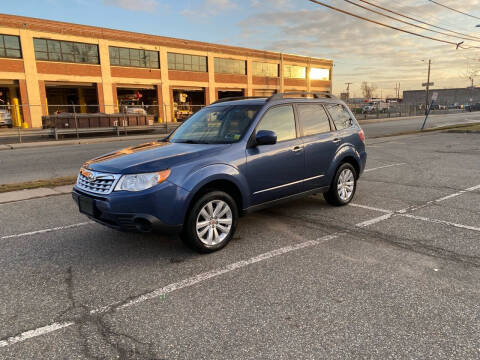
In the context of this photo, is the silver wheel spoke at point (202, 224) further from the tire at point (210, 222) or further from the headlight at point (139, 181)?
the headlight at point (139, 181)

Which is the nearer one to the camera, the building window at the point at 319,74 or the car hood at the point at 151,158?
the car hood at the point at 151,158

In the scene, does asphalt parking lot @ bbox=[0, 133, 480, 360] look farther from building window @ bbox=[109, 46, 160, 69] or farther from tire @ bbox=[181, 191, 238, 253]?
building window @ bbox=[109, 46, 160, 69]

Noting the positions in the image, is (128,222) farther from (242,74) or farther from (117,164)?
(242,74)

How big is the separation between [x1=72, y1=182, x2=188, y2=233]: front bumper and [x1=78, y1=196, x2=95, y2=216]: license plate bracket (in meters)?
0.11

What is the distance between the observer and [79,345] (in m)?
2.58

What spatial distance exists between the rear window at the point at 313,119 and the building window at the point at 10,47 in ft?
114

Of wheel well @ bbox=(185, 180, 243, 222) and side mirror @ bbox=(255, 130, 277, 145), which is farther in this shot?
side mirror @ bbox=(255, 130, 277, 145)

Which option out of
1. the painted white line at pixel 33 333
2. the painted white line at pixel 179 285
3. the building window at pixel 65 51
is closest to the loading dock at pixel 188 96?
the building window at pixel 65 51

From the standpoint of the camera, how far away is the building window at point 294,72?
54.4 metres

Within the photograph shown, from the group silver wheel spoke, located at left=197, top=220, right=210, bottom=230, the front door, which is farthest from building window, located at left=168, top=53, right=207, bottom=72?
silver wheel spoke, located at left=197, top=220, right=210, bottom=230

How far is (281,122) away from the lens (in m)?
5.02

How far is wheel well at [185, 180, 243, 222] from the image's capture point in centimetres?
403

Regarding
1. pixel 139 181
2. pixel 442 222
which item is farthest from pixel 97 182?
pixel 442 222

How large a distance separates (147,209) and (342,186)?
354 cm
